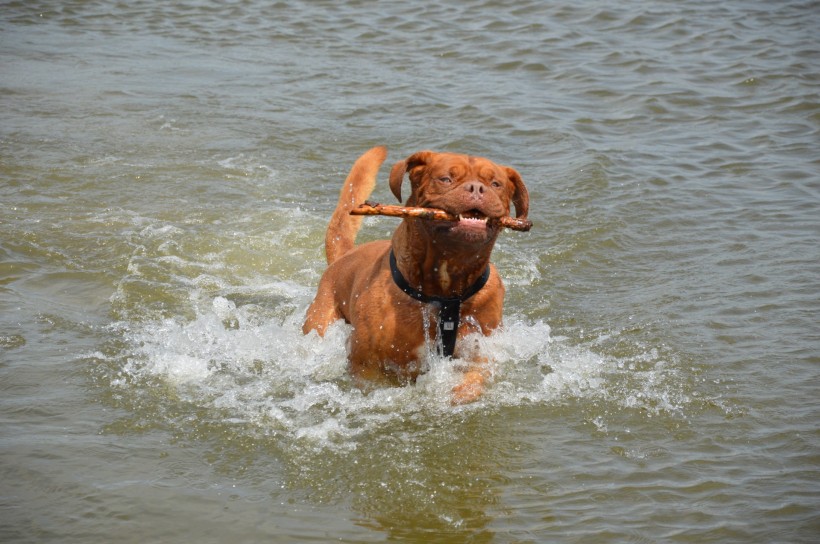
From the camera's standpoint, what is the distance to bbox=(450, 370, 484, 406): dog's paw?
5402 millimetres

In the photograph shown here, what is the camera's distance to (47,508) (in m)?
4.12

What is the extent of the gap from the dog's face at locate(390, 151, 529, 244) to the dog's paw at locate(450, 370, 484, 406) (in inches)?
36.0

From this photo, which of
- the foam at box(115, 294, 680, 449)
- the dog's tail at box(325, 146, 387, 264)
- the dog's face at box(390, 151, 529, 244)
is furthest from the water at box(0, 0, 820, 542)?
the dog's face at box(390, 151, 529, 244)

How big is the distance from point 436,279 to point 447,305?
0.49ft

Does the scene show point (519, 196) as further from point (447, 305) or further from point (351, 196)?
point (351, 196)

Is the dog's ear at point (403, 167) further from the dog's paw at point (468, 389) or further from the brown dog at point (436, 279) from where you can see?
the dog's paw at point (468, 389)

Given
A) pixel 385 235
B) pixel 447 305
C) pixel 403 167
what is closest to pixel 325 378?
pixel 447 305

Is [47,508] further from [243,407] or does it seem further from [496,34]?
[496,34]

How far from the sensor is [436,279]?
5.23 m

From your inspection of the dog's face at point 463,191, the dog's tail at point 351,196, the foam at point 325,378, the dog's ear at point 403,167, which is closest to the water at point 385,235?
the foam at point 325,378

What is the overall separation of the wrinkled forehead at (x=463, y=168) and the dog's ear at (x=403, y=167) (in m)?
0.07

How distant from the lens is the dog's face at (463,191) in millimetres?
4824

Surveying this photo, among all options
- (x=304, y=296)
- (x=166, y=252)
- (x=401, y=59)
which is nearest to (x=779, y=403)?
(x=304, y=296)

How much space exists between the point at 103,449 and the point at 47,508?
0.56m
